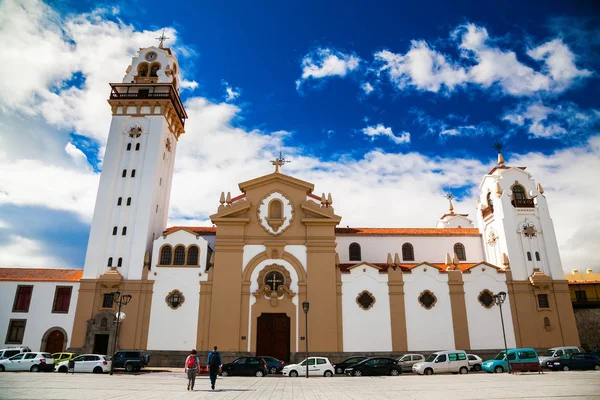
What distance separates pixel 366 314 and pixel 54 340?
2624cm

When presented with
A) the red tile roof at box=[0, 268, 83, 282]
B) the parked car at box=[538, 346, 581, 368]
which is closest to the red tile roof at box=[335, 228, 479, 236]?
the parked car at box=[538, 346, 581, 368]

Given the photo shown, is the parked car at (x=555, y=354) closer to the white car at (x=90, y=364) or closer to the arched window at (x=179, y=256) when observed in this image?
the arched window at (x=179, y=256)

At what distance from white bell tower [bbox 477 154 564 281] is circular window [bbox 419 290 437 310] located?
25.1 feet

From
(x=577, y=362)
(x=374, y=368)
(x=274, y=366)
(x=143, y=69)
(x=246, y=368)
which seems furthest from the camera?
(x=143, y=69)

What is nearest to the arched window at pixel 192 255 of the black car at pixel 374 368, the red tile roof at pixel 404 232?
the red tile roof at pixel 404 232

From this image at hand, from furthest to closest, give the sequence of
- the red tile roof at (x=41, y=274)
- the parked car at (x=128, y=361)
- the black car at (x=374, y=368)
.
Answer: the red tile roof at (x=41, y=274) < the parked car at (x=128, y=361) < the black car at (x=374, y=368)

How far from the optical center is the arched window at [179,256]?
35156 millimetres

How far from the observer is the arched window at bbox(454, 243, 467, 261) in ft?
132

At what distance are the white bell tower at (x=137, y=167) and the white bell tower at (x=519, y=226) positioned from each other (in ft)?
105

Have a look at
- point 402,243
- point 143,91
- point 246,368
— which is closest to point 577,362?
point 402,243

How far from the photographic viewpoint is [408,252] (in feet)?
132

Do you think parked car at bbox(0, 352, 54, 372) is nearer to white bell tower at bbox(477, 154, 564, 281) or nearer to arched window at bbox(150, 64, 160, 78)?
arched window at bbox(150, 64, 160, 78)

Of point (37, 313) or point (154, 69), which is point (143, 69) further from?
point (37, 313)

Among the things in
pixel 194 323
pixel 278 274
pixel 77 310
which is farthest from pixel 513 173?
pixel 77 310
